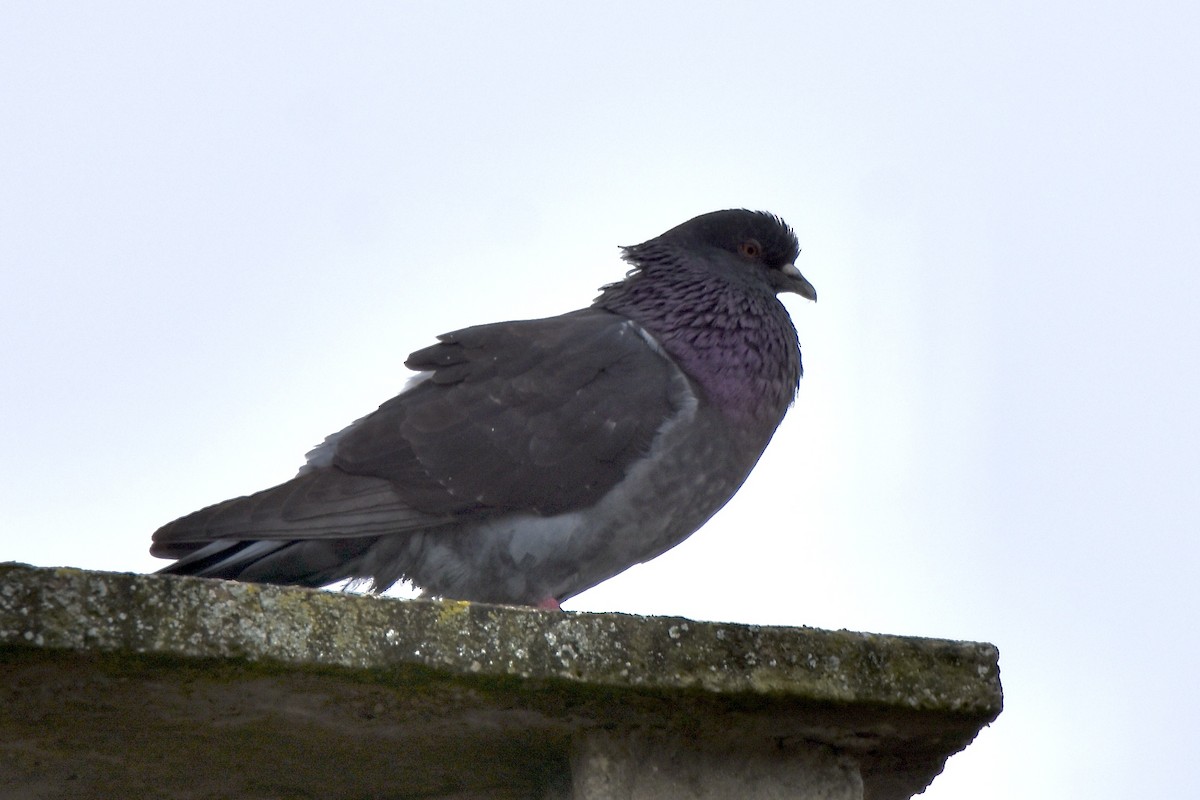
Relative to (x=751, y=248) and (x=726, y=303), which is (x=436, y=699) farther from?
(x=751, y=248)

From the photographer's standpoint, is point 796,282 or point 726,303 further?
point 796,282

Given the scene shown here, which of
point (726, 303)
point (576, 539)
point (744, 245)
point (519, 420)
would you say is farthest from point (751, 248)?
point (576, 539)

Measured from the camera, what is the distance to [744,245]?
6219 millimetres

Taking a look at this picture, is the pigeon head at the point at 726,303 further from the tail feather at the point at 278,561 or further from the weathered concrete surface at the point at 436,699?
the weathered concrete surface at the point at 436,699

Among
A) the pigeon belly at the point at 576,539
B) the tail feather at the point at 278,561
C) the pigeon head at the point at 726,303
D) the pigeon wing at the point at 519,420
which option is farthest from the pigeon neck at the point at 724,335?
the tail feather at the point at 278,561

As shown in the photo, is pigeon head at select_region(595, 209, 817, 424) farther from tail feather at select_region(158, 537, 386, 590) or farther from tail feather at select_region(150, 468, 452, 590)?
tail feather at select_region(158, 537, 386, 590)

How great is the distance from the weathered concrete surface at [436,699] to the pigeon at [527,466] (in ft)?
5.82

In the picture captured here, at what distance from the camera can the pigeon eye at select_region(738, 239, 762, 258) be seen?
245 inches

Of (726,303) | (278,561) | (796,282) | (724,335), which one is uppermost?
(796,282)

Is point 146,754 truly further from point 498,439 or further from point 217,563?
point 498,439

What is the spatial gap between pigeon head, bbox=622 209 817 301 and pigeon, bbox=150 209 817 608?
581mm

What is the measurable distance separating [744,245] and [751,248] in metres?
0.03

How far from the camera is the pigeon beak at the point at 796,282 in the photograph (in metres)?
6.24

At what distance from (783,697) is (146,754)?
1.14 metres
